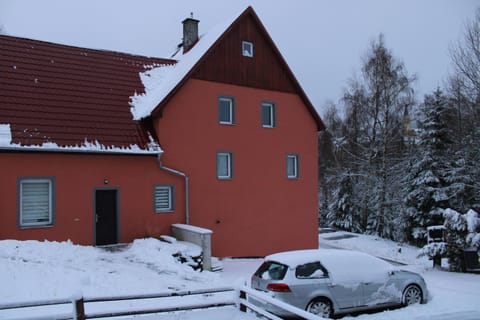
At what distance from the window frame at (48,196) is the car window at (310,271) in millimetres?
8768

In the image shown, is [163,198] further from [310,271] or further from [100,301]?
[100,301]

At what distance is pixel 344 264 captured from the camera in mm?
10008

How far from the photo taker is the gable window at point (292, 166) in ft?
68.8

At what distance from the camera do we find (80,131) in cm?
1499

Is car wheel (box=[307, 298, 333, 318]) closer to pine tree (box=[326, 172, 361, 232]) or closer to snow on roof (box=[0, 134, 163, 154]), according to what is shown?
snow on roof (box=[0, 134, 163, 154])

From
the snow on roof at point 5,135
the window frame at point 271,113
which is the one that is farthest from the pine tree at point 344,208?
the snow on roof at point 5,135

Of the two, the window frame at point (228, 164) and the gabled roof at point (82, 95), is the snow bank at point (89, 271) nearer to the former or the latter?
the gabled roof at point (82, 95)

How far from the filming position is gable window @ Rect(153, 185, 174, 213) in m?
16.6

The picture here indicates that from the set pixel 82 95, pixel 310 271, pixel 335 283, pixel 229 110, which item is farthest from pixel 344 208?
pixel 310 271

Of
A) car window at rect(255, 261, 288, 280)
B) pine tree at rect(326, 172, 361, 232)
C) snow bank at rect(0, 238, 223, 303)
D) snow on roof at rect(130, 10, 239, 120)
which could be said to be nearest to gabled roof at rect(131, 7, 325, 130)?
snow on roof at rect(130, 10, 239, 120)

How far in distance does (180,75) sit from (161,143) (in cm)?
300

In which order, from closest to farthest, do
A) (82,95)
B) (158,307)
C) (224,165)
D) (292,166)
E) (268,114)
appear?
(158,307) < (82,95) < (224,165) < (268,114) < (292,166)

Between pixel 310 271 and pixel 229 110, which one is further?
pixel 229 110

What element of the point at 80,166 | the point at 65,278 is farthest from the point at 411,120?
the point at 65,278
